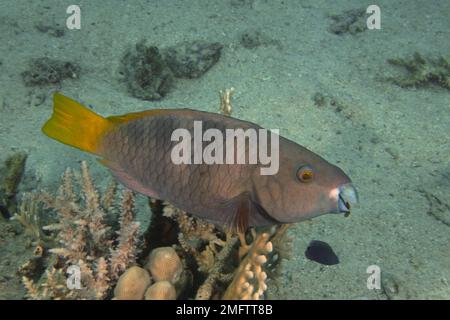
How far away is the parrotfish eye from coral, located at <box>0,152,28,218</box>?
361 centimetres

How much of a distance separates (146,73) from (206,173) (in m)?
5.20

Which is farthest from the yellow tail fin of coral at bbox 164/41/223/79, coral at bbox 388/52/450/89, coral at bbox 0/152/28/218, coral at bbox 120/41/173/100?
coral at bbox 388/52/450/89

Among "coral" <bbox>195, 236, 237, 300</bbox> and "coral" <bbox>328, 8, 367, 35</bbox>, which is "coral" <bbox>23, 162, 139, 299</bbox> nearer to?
"coral" <bbox>195, 236, 237, 300</bbox>

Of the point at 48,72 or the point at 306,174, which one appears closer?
the point at 306,174

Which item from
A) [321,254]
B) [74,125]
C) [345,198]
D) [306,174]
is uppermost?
[74,125]

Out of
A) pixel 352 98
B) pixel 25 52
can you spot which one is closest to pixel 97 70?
pixel 25 52

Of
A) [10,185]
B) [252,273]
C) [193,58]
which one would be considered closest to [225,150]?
[252,273]

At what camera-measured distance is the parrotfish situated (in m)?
2.21

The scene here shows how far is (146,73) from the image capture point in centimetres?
712

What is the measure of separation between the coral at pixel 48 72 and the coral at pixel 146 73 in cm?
97

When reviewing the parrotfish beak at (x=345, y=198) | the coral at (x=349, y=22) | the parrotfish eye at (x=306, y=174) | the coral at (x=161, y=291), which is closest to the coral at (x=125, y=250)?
the coral at (x=161, y=291)

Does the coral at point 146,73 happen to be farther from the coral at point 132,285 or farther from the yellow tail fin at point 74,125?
the coral at point 132,285

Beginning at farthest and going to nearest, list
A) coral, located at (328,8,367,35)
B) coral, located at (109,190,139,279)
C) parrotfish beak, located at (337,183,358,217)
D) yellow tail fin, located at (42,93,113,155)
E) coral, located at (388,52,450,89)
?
coral, located at (328,8,367,35) < coral, located at (388,52,450,89) < coral, located at (109,190,139,279) < yellow tail fin, located at (42,93,113,155) < parrotfish beak, located at (337,183,358,217)

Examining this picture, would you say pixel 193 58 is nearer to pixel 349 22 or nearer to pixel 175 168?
pixel 349 22
